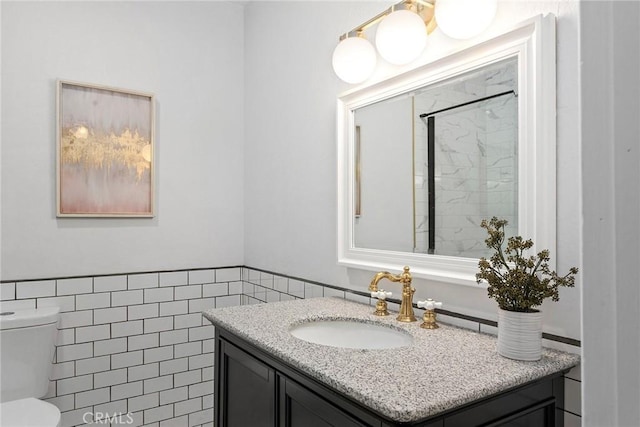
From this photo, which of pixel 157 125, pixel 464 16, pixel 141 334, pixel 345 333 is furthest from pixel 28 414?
pixel 464 16

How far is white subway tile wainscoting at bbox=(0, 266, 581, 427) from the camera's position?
2.09m

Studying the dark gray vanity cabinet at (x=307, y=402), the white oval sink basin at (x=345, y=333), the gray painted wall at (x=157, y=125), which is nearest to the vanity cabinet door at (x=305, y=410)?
the dark gray vanity cabinet at (x=307, y=402)

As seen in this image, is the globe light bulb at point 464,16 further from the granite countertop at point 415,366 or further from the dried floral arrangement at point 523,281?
the granite countertop at point 415,366

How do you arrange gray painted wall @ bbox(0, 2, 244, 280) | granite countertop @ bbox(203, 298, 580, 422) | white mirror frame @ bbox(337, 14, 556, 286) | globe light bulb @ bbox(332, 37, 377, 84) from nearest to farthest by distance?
granite countertop @ bbox(203, 298, 580, 422)
white mirror frame @ bbox(337, 14, 556, 286)
globe light bulb @ bbox(332, 37, 377, 84)
gray painted wall @ bbox(0, 2, 244, 280)

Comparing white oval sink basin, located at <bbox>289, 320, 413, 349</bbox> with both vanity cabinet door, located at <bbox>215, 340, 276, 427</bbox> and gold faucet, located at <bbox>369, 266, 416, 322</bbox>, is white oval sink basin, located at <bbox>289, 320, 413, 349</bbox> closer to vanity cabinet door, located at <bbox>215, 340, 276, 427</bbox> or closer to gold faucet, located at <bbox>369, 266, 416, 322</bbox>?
gold faucet, located at <bbox>369, 266, 416, 322</bbox>

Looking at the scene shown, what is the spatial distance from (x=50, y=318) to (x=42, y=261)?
0.29m

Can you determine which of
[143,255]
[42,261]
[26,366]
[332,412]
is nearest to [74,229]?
[42,261]

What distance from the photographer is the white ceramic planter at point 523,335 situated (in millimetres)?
1013

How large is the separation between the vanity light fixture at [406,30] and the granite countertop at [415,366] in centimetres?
88

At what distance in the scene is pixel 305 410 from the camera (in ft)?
3.57

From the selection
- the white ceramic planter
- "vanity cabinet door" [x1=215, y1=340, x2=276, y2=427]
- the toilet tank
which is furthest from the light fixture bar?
the toilet tank

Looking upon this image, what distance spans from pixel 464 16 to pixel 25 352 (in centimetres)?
211

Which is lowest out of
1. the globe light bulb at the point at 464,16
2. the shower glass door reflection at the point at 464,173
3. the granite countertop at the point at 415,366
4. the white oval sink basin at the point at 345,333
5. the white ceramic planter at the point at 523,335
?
the white oval sink basin at the point at 345,333

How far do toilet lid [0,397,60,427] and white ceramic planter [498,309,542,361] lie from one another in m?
1.63
